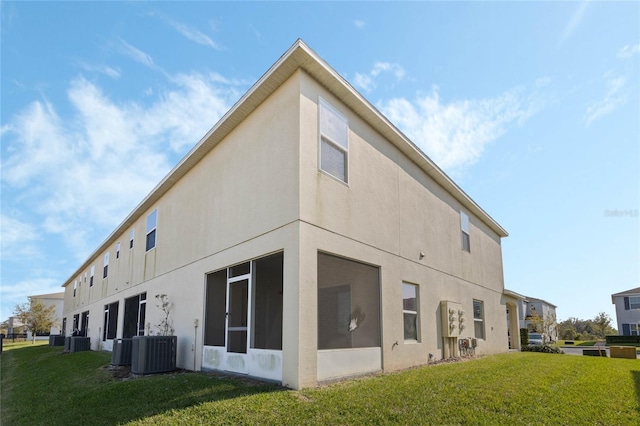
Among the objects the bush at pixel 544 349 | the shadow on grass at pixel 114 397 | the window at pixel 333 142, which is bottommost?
the bush at pixel 544 349

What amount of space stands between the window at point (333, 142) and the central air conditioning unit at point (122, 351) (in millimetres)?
8574

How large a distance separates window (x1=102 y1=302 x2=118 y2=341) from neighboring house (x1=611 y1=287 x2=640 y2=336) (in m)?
50.7

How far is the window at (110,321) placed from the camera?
21.5 metres

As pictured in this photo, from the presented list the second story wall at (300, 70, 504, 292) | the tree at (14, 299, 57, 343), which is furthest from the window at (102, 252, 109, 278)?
the tree at (14, 299, 57, 343)

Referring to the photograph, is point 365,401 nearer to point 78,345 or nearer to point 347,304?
point 347,304

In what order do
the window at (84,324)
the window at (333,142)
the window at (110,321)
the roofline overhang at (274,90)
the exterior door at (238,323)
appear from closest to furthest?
the roofline overhang at (274,90) < the window at (333,142) < the exterior door at (238,323) < the window at (110,321) < the window at (84,324)

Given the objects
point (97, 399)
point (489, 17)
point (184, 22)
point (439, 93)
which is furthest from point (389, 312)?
point (184, 22)

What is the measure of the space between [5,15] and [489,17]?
11.4 meters

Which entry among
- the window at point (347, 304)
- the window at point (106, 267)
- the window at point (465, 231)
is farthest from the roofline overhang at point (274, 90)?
the window at point (106, 267)

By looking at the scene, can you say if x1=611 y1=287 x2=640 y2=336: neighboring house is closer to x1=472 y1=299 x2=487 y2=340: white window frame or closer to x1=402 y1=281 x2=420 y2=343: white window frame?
x1=472 y1=299 x2=487 y2=340: white window frame

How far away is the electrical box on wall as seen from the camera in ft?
43.0

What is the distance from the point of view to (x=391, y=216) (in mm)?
11156

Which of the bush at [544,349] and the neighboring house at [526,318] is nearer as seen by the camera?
the bush at [544,349]

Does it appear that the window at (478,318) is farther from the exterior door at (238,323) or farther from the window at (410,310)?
the exterior door at (238,323)
